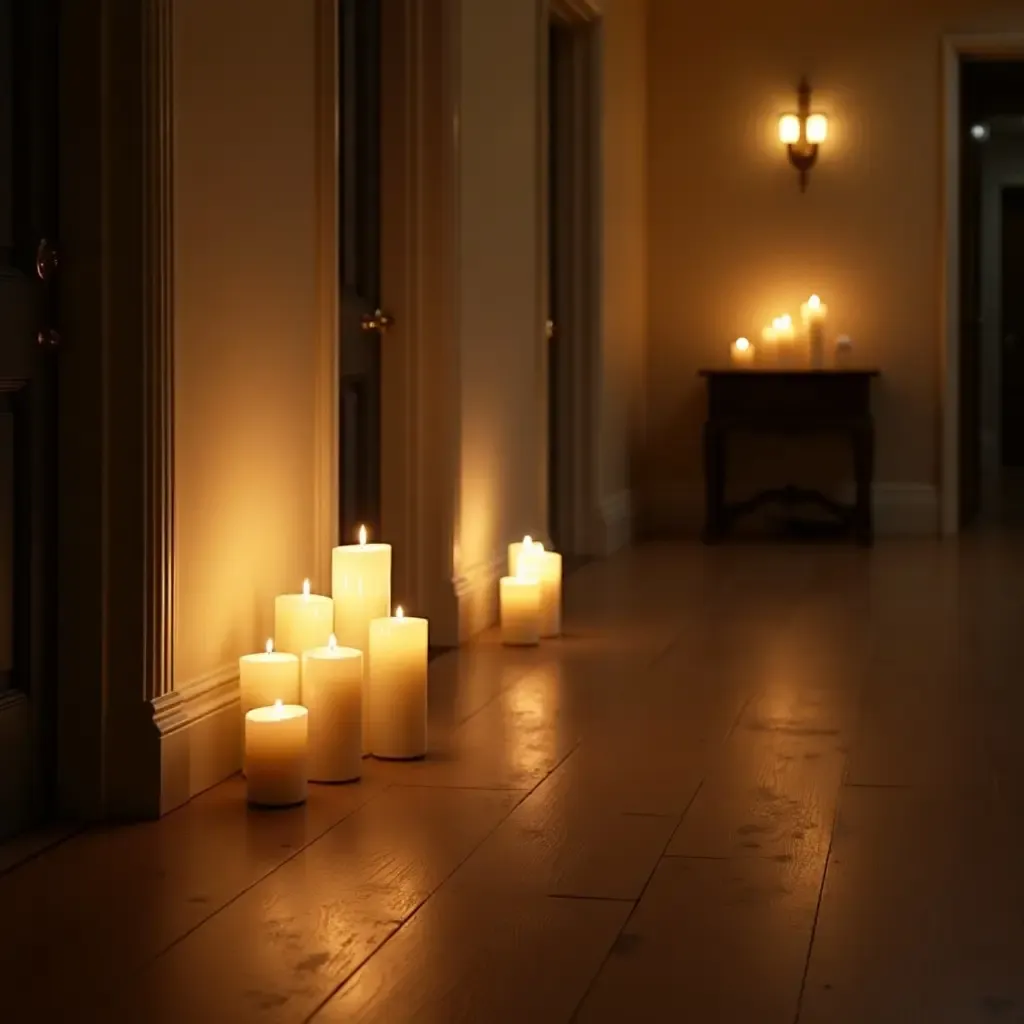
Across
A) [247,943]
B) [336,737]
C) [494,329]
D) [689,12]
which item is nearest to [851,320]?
→ [689,12]

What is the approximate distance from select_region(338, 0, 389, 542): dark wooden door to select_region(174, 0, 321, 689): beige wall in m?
0.70

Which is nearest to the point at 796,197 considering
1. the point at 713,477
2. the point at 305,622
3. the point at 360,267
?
the point at 713,477

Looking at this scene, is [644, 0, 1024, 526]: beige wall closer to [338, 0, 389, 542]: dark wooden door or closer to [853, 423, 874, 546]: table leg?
[853, 423, 874, 546]: table leg

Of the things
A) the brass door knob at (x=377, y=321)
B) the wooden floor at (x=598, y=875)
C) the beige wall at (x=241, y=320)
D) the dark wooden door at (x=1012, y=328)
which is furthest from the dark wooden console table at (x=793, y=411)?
the dark wooden door at (x=1012, y=328)

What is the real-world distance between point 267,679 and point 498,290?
88.6 inches

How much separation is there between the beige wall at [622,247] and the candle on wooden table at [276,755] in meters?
3.83

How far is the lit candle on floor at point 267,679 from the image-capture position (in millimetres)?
2932

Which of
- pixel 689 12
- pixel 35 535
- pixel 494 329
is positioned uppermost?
pixel 689 12

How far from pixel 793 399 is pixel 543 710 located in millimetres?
3551

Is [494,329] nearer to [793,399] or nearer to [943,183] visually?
[793,399]

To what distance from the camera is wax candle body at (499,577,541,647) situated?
14.4 ft

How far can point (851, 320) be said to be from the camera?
285 inches

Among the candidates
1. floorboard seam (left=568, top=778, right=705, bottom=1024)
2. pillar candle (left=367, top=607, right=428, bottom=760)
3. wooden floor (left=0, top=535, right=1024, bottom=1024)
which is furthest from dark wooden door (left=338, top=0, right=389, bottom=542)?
floorboard seam (left=568, top=778, right=705, bottom=1024)

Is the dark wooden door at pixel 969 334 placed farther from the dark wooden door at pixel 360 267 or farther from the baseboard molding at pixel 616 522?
the dark wooden door at pixel 360 267
